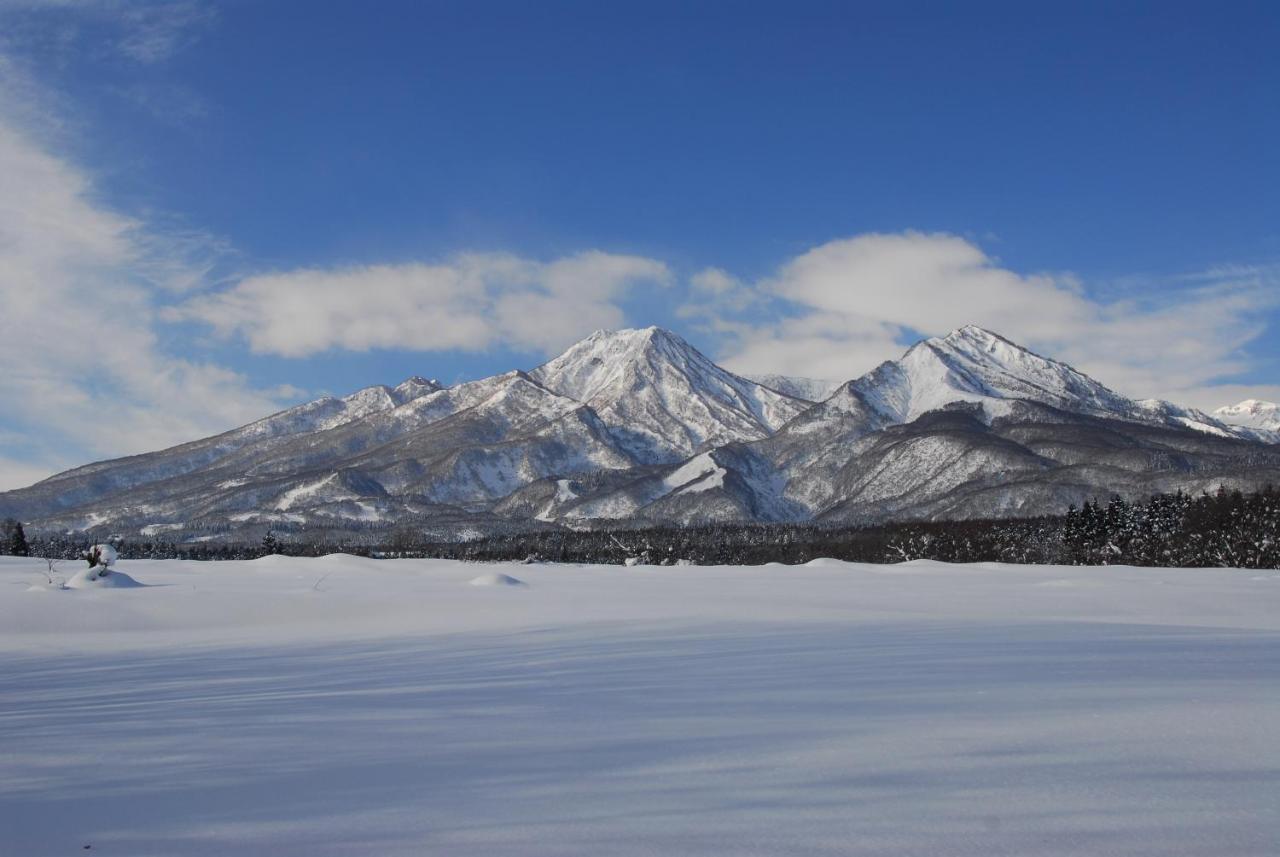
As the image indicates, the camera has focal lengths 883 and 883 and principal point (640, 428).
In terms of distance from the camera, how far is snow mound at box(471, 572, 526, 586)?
108 ft

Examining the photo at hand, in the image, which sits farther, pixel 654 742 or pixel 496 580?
pixel 496 580

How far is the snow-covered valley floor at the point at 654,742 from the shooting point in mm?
5137

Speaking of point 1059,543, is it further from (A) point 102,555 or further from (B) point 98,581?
(B) point 98,581

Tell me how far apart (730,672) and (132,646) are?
12.1 metres

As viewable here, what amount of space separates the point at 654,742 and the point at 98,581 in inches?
Answer: 977

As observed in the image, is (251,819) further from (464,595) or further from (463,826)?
(464,595)

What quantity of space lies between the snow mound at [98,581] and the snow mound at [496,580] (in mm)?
11149

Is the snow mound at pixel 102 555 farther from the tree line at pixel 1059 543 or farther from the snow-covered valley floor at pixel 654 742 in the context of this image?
the tree line at pixel 1059 543

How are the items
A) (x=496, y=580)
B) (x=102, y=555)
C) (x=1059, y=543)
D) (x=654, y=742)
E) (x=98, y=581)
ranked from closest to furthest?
(x=654, y=742) < (x=98, y=581) < (x=102, y=555) < (x=496, y=580) < (x=1059, y=543)

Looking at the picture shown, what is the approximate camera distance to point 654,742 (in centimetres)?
708

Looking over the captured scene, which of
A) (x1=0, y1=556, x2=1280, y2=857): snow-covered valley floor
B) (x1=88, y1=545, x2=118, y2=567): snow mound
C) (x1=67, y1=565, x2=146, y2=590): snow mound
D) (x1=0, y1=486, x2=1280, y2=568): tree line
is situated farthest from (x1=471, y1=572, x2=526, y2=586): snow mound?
(x1=0, y1=486, x2=1280, y2=568): tree line

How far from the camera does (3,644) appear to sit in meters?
17.4

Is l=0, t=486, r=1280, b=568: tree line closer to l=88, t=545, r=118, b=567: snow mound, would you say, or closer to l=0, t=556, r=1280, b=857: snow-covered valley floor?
l=88, t=545, r=118, b=567: snow mound

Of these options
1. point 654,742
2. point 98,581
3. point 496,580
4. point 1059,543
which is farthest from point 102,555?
point 1059,543
